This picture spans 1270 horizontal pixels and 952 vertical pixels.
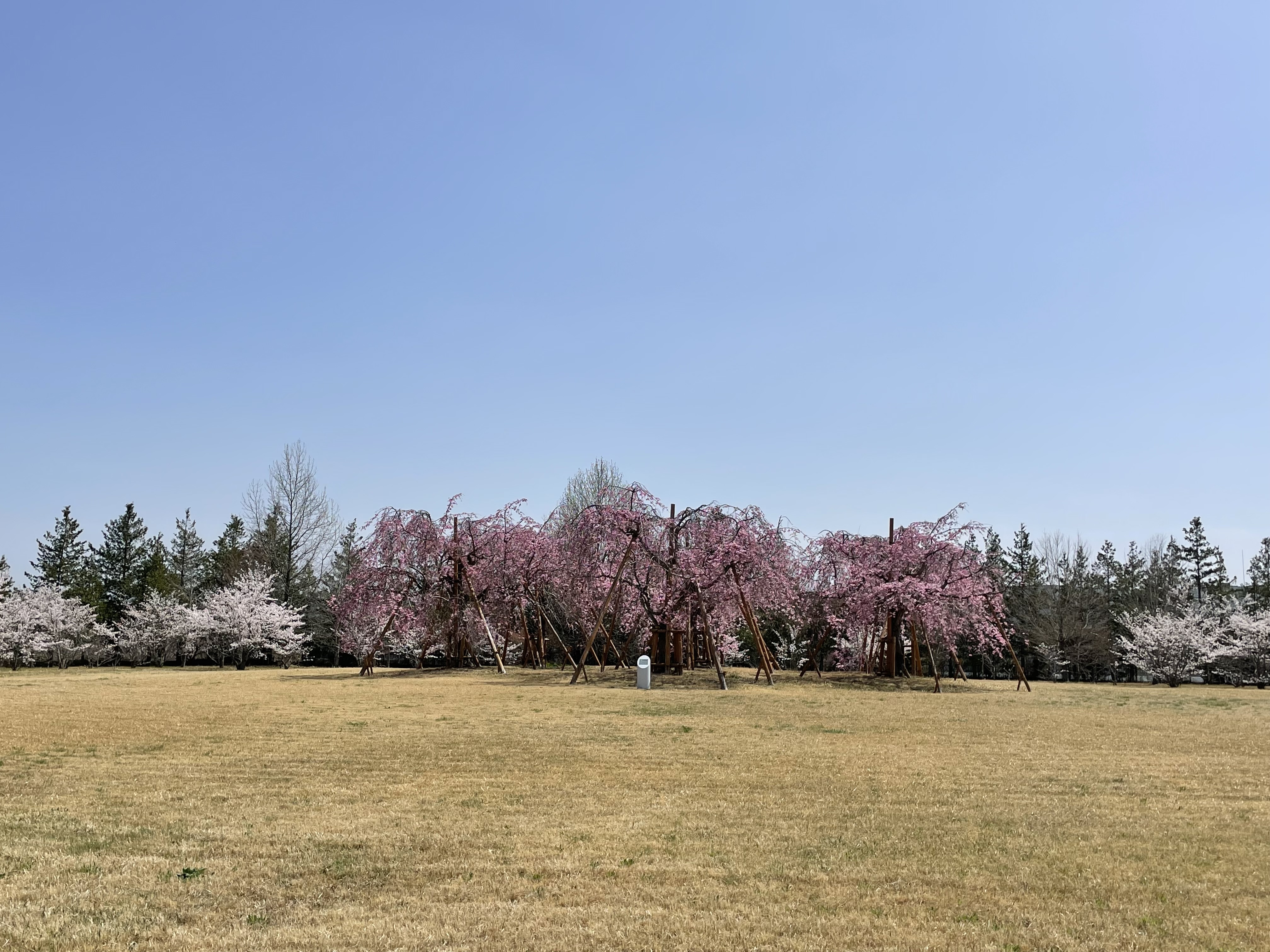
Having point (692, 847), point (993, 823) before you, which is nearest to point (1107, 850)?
point (993, 823)

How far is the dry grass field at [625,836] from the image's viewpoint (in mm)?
4879

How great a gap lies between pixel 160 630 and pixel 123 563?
39.4 ft

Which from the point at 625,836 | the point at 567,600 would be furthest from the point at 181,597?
the point at 625,836

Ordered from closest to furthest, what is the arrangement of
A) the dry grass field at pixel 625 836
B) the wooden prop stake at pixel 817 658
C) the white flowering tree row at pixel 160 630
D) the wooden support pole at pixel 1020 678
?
the dry grass field at pixel 625 836 → the wooden support pole at pixel 1020 678 → the wooden prop stake at pixel 817 658 → the white flowering tree row at pixel 160 630

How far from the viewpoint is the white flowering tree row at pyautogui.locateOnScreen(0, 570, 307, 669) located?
34.8m

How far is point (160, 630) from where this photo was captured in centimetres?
3778

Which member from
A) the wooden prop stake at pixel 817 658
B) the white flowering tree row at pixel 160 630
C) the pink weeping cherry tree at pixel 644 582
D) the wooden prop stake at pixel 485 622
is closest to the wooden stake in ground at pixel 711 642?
the pink weeping cherry tree at pixel 644 582

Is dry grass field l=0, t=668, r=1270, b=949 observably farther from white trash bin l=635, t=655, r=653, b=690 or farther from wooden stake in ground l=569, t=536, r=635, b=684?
wooden stake in ground l=569, t=536, r=635, b=684

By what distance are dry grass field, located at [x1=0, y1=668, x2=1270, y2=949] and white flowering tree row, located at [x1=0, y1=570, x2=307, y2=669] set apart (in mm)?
21873

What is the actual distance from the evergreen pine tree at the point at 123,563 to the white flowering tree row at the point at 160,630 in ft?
16.9

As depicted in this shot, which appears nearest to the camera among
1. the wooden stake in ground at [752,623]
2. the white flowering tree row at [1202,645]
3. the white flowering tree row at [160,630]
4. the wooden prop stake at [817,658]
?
the wooden stake in ground at [752,623]

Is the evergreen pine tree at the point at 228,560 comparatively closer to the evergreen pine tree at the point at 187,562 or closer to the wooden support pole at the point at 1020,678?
the evergreen pine tree at the point at 187,562

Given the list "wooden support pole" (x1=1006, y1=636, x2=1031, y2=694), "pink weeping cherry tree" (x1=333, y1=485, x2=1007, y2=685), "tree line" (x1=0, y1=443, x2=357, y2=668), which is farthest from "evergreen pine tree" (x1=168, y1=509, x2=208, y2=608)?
"wooden support pole" (x1=1006, y1=636, x2=1031, y2=694)

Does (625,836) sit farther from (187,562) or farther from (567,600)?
(187,562)
